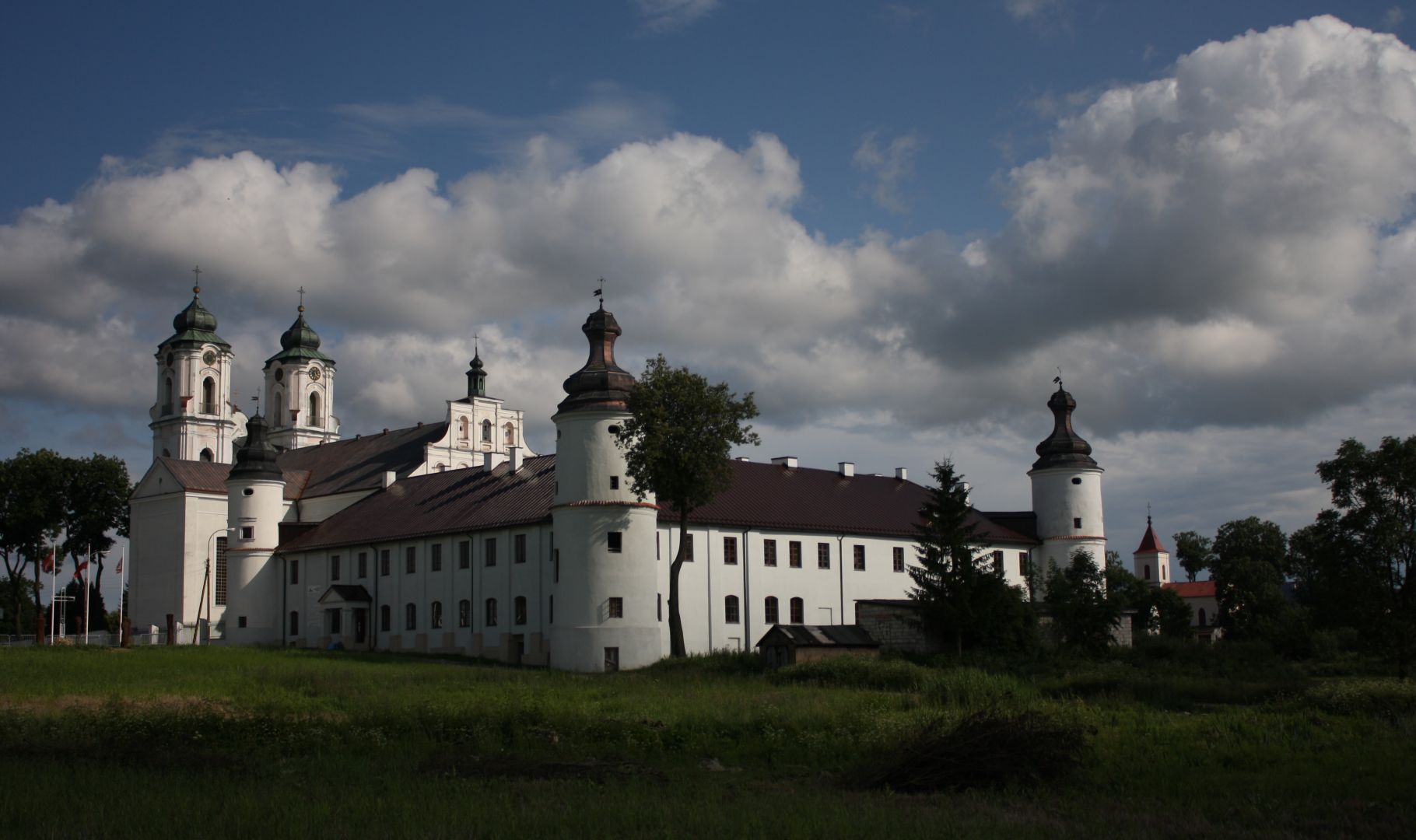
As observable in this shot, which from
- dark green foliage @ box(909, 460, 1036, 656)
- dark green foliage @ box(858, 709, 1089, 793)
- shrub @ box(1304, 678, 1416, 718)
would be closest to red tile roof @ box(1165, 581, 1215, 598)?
dark green foliage @ box(909, 460, 1036, 656)

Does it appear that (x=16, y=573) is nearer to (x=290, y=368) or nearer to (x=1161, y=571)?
(x=290, y=368)

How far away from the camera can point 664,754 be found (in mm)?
24219

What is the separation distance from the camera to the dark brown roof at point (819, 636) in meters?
43.6

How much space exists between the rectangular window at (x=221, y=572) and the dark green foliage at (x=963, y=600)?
3696cm

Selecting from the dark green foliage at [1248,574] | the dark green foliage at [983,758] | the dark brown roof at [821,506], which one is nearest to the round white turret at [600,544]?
the dark brown roof at [821,506]

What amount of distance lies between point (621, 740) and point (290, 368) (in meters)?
78.0

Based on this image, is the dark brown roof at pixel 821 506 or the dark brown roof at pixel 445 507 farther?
the dark brown roof at pixel 821 506

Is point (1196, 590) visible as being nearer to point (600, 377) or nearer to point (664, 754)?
point (600, 377)

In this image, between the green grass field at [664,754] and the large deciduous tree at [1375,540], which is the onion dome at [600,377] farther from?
the large deciduous tree at [1375,540]

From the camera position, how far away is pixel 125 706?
28406 millimetres

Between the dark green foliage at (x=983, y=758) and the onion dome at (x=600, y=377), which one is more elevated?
the onion dome at (x=600, y=377)

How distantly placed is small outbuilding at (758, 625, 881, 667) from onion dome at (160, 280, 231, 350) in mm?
61948

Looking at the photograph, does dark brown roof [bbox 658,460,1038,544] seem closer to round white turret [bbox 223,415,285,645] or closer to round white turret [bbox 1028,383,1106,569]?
round white turret [bbox 1028,383,1106,569]

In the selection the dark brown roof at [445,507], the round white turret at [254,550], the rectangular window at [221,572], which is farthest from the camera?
the rectangular window at [221,572]
